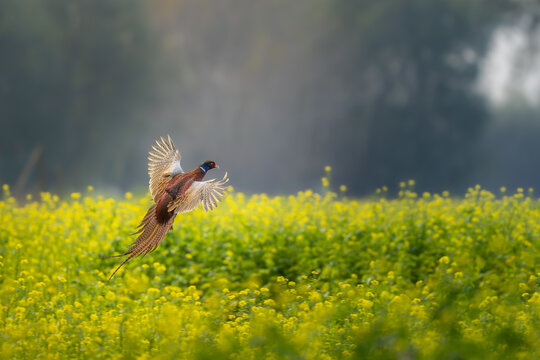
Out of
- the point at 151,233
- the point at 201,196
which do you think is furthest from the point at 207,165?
the point at 151,233

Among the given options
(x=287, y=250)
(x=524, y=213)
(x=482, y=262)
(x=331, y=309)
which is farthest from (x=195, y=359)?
(x=524, y=213)

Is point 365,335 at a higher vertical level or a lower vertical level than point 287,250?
lower

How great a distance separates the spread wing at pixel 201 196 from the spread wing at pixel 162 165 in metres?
0.20

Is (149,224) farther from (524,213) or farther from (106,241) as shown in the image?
(524,213)

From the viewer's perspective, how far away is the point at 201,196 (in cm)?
277

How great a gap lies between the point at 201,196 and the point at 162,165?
386 millimetres

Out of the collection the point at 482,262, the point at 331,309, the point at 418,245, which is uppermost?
the point at 418,245

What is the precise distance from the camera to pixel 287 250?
6.13 metres

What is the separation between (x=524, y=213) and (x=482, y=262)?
5.02 feet

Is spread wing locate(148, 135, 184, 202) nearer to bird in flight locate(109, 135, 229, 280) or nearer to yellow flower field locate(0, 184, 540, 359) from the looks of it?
bird in flight locate(109, 135, 229, 280)

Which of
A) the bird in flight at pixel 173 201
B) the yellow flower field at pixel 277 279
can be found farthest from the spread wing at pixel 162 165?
the yellow flower field at pixel 277 279

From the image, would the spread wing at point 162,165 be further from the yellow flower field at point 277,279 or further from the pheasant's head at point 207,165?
the yellow flower field at point 277,279

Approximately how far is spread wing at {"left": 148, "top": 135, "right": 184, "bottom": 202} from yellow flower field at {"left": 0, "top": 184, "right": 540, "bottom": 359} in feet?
2.30

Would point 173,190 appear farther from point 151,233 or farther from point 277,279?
point 277,279
